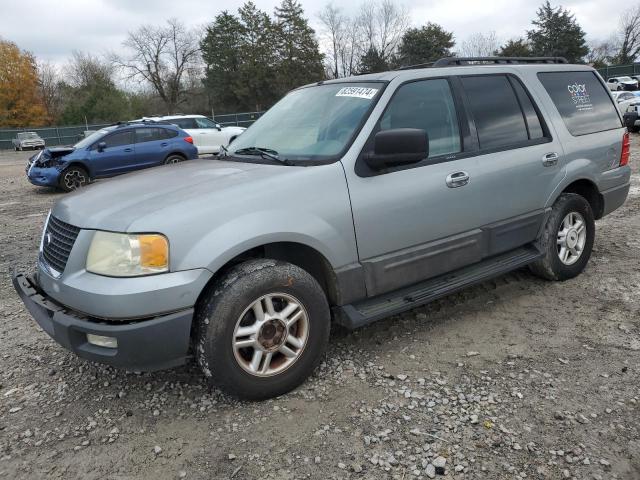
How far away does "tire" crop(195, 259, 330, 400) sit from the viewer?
2.68 meters

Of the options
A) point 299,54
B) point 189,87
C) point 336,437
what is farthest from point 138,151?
point 189,87

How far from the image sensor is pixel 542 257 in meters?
4.29

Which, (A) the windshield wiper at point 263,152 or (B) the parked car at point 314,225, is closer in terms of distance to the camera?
(B) the parked car at point 314,225

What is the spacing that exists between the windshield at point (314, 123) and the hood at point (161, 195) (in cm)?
28

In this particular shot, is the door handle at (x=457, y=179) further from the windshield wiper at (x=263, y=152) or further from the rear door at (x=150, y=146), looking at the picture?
the rear door at (x=150, y=146)

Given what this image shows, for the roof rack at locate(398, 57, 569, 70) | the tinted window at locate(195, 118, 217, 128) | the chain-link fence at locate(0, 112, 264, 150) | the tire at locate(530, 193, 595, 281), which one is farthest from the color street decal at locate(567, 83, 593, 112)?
the chain-link fence at locate(0, 112, 264, 150)

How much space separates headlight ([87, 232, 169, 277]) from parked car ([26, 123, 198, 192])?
436 inches

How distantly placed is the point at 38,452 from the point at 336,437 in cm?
156

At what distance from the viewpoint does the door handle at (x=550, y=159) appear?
13.5ft

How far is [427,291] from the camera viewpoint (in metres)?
3.49

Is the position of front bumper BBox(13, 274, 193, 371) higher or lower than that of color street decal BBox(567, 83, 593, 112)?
lower

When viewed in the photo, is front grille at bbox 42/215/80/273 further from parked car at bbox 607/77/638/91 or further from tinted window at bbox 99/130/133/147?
parked car at bbox 607/77/638/91

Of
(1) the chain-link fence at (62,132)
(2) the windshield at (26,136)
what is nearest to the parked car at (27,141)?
(2) the windshield at (26,136)

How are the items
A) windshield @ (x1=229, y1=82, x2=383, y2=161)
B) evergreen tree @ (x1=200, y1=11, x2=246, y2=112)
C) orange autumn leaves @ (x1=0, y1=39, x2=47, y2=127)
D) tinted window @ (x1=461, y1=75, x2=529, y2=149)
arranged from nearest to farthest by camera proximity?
windshield @ (x1=229, y1=82, x2=383, y2=161)
tinted window @ (x1=461, y1=75, x2=529, y2=149)
orange autumn leaves @ (x1=0, y1=39, x2=47, y2=127)
evergreen tree @ (x1=200, y1=11, x2=246, y2=112)
